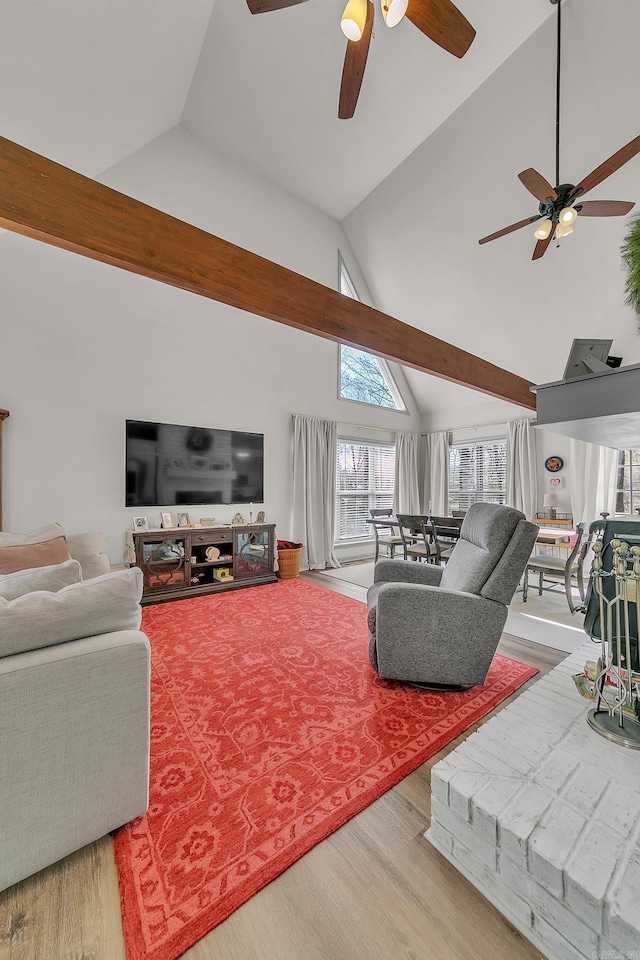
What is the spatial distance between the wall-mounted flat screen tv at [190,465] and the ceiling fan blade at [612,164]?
371 cm

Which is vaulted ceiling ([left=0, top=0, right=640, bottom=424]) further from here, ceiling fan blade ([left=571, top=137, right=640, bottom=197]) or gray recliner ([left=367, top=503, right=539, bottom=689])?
gray recliner ([left=367, top=503, right=539, bottom=689])

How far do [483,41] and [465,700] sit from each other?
4939 mm

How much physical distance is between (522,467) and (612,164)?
3798mm

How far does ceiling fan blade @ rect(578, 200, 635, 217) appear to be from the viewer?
8.61 ft

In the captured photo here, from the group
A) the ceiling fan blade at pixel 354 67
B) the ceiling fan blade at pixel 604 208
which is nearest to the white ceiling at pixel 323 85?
the ceiling fan blade at pixel 354 67

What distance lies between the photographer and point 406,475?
6766 mm

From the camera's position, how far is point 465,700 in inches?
82.0

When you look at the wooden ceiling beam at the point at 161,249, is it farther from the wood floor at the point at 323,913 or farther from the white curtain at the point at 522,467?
the white curtain at the point at 522,467

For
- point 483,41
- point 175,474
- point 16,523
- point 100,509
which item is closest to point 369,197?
point 483,41

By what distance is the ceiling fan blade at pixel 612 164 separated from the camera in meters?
2.27

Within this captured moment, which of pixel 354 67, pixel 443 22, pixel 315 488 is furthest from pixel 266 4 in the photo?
pixel 315 488

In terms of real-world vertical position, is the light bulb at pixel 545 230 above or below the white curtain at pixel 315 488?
above

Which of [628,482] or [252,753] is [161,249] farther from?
[628,482]

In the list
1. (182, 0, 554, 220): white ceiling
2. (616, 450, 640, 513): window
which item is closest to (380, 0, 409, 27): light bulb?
(182, 0, 554, 220): white ceiling
